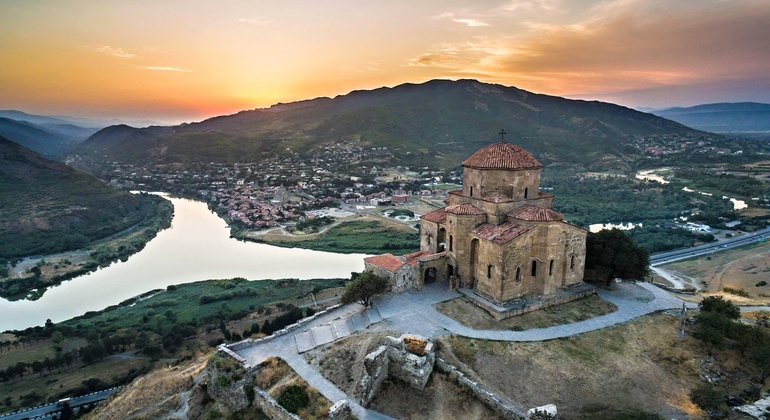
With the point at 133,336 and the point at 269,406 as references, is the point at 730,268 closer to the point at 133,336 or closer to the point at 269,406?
the point at 269,406

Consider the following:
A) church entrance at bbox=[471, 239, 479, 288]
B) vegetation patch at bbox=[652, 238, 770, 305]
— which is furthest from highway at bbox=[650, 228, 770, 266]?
church entrance at bbox=[471, 239, 479, 288]

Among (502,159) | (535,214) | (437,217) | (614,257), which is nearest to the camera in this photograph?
(535,214)

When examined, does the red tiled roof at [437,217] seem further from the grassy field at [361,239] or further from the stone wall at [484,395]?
the grassy field at [361,239]

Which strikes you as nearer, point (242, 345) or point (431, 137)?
point (242, 345)

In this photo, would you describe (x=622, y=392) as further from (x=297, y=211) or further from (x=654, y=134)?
(x=654, y=134)

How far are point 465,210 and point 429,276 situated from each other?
410 cm

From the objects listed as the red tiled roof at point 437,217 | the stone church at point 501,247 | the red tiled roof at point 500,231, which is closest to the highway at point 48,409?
the stone church at point 501,247

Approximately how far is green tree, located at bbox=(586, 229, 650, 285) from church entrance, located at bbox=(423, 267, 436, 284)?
27.9ft

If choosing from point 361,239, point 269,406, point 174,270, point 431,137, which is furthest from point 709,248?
point 431,137

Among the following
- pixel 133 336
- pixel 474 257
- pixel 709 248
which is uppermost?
pixel 474 257

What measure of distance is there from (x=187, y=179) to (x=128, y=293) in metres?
73.0

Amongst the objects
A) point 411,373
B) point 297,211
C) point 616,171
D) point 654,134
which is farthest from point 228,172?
point 654,134

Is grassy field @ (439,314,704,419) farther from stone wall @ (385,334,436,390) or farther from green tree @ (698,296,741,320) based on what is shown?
green tree @ (698,296,741,320)

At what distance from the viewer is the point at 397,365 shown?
1559cm
